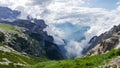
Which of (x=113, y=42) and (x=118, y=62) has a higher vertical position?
(x=113, y=42)

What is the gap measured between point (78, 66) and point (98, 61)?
1931mm

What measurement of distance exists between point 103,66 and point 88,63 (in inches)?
153

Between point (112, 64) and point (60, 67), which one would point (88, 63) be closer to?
point (60, 67)

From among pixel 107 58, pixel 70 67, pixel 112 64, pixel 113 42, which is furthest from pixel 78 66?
pixel 113 42

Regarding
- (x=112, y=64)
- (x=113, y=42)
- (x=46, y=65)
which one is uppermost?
(x=113, y=42)

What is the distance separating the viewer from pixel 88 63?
89.9ft

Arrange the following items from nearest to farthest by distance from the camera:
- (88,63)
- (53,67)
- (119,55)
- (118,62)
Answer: (118,62), (119,55), (88,63), (53,67)

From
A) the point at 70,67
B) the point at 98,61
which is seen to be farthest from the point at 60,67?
the point at 98,61

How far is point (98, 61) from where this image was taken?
26609 millimetres

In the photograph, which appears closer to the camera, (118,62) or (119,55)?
(118,62)

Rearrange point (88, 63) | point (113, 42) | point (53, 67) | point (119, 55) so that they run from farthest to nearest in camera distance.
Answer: point (113, 42)
point (53, 67)
point (88, 63)
point (119, 55)

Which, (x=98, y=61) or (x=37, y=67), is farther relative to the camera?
(x=37, y=67)

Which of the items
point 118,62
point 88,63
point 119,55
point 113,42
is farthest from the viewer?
point 113,42

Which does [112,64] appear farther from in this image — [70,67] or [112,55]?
[70,67]
